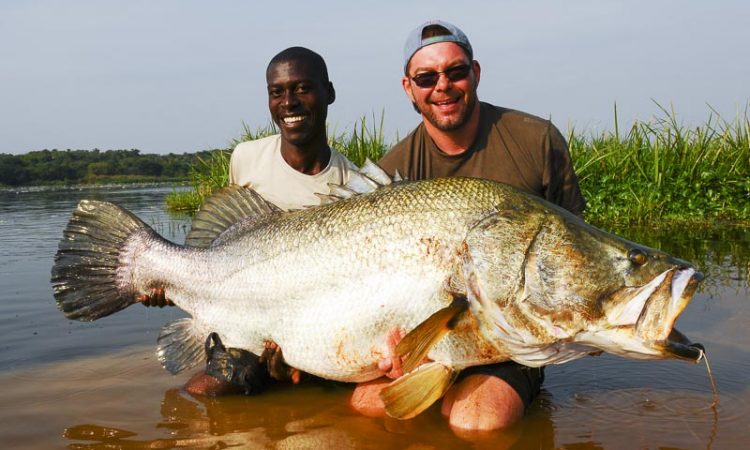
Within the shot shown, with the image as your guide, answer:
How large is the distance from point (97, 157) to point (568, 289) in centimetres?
7033

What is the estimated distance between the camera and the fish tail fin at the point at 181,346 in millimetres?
3898

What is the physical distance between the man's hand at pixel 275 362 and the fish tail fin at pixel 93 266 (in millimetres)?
837

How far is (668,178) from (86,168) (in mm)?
54431

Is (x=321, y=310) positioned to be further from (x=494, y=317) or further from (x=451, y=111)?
(x=451, y=111)

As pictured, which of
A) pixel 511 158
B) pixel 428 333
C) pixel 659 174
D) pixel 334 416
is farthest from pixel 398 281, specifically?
pixel 659 174

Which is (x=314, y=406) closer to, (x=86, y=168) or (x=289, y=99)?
(x=289, y=99)

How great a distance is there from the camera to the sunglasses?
4180 mm

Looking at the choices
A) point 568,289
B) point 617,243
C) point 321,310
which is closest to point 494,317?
point 568,289

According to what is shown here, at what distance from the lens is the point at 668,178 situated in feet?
36.5

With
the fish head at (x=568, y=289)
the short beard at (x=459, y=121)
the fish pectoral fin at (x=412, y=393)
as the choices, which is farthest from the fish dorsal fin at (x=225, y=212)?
the fish head at (x=568, y=289)

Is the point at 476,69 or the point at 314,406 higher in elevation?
the point at 476,69

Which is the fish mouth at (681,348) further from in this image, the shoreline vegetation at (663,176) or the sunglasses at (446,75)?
the shoreline vegetation at (663,176)

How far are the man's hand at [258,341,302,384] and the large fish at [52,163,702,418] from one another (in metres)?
0.06

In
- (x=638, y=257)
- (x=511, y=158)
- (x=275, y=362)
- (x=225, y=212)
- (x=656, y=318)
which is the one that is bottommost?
(x=275, y=362)
